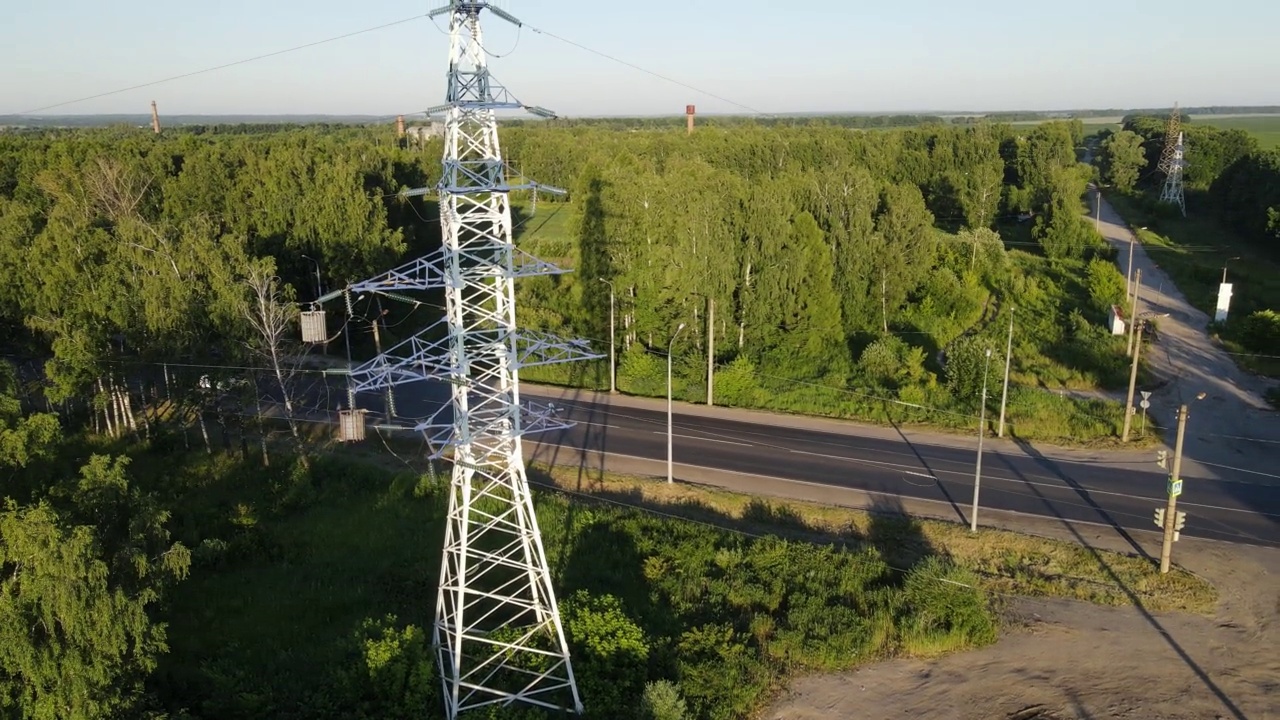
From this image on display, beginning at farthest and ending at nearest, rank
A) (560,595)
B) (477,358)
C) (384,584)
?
(384,584), (560,595), (477,358)

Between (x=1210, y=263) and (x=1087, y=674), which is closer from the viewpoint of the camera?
(x=1087, y=674)

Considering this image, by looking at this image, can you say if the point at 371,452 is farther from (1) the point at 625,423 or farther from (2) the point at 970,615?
(2) the point at 970,615

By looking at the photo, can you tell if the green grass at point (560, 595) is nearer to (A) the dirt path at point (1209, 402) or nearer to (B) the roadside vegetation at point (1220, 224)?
(A) the dirt path at point (1209, 402)

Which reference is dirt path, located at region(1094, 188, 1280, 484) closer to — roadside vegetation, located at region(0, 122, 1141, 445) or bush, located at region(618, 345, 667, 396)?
roadside vegetation, located at region(0, 122, 1141, 445)

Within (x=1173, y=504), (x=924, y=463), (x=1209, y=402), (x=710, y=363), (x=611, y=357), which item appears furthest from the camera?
(x=611, y=357)

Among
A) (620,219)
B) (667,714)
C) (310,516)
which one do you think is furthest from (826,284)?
(667,714)

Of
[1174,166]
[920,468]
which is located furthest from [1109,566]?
[1174,166]

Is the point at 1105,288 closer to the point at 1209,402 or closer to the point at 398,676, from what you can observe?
the point at 1209,402
